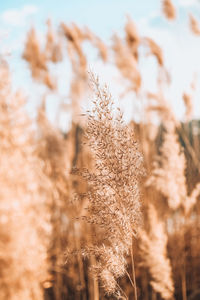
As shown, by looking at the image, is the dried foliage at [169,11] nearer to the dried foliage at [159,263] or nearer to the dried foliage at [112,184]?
the dried foliage at [159,263]

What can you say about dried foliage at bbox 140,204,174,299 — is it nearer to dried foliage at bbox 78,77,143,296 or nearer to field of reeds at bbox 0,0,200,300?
field of reeds at bbox 0,0,200,300

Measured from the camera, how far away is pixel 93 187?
1410 millimetres

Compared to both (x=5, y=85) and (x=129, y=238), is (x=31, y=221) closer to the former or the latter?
(x=129, y=238)

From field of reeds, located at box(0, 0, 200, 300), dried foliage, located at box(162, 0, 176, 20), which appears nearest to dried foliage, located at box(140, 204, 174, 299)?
field of reeds, located at box(0, 0, 200, 300)

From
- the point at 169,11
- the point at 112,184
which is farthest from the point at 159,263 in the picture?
the point at 169,11

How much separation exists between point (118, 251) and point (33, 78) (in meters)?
3.34

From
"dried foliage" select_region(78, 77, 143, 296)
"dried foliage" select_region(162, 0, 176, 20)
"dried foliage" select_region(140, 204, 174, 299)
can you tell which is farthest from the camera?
"dried foliage" select_region(162, 0, 176, 20)

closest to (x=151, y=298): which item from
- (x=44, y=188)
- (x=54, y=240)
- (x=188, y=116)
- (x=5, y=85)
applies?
(x=54, y=240)

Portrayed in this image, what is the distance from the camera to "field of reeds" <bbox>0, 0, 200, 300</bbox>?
1.40 metres

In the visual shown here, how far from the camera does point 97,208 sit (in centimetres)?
142

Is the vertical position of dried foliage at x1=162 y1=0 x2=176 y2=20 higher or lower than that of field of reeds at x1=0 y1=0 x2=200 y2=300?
higher

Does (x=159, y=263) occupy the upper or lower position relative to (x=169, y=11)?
lower

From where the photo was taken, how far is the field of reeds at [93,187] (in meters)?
1.40

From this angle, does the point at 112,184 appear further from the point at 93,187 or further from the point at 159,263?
the point at 159,263
